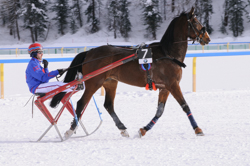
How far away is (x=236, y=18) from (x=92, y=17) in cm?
2057

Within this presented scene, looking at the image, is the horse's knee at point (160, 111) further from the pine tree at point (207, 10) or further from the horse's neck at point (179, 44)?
the pine tree at point (207, 10)

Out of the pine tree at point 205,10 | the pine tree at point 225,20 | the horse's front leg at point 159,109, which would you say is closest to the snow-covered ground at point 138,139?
the horse's front leg at point 159,109

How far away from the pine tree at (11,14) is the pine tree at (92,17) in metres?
10.4

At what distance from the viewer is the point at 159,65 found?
481cm

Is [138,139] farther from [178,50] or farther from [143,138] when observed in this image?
[178,50]

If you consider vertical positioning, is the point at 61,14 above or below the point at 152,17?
above

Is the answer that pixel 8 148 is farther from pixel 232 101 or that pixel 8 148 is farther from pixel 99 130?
pixel 232 101

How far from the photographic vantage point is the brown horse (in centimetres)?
476

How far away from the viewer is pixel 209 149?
405 cm

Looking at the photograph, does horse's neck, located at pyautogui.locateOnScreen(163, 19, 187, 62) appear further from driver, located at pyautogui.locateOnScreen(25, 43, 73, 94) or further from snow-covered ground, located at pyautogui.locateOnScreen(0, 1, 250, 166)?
driver, located at pyautogui.locateOnScreen(25, 43, 73, 94)

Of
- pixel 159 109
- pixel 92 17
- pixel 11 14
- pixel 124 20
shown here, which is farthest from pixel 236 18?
pixel 159 109

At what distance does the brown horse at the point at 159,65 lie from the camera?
4.76 metres

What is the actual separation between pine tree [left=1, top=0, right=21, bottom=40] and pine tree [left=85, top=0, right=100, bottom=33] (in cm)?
1040

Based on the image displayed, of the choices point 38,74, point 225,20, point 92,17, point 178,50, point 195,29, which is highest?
point 195,29
